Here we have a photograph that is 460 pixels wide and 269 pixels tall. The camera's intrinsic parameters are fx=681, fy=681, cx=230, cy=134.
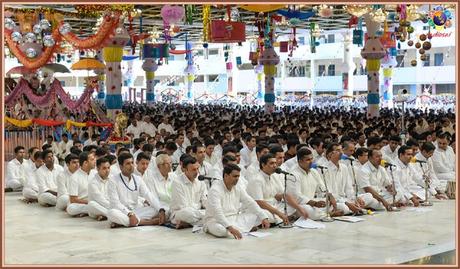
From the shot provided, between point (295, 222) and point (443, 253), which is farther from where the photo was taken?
point (295, 222)

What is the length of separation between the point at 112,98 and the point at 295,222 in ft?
33.9

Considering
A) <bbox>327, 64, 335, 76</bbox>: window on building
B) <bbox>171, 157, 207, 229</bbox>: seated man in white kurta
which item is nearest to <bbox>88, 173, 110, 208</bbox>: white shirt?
A: <bbox>171, 157, 207, 229</bbox>: seated man in white kurta

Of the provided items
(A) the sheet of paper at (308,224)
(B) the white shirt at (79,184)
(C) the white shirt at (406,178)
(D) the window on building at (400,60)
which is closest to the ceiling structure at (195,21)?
(D) the window on building at (400,60)

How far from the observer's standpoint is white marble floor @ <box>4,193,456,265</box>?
623 centimetres

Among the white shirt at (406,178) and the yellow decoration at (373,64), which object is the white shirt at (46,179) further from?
the yellow decoration at (373,64)

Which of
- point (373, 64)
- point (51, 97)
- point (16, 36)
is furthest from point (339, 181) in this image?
point (373, 64)

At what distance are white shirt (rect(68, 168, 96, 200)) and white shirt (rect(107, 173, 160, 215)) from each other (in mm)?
1039

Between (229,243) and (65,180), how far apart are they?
3114 millimetres

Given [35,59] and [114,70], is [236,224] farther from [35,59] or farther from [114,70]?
[114,70]

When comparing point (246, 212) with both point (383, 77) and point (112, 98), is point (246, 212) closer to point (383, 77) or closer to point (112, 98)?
point (112, 98)

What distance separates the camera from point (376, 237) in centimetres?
709

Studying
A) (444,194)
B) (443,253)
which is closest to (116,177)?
A: (443,253)

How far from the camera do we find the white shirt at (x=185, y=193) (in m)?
7.66

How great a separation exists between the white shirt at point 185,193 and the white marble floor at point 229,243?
12.6 inches
